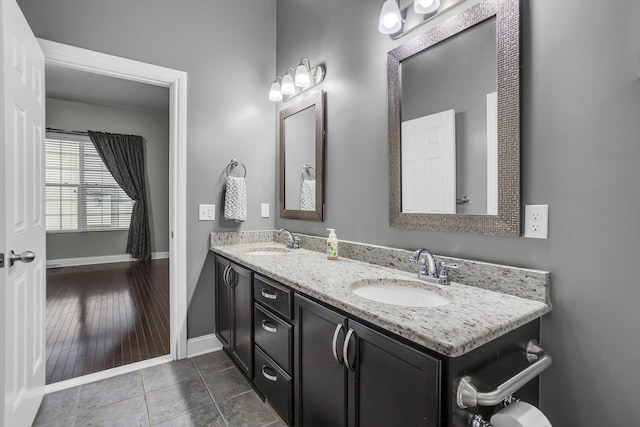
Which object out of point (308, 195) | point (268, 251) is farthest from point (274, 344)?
point (308, 195)

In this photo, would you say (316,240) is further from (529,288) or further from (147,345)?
(147,345)

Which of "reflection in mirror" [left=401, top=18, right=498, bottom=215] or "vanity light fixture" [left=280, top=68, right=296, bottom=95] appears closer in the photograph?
"reflection in mirror" [left=401, top=18, right=498, bottom=215]

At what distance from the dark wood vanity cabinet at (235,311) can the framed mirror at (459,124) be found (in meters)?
0.94

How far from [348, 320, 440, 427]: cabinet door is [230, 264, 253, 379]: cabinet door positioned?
0.89 metres

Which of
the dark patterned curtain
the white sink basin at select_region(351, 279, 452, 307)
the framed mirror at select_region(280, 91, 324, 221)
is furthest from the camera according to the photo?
the dark patterned curtain

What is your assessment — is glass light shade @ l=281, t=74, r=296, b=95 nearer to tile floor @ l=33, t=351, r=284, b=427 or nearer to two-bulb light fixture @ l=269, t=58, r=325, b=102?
two-bulb light fixture @ l=269, t=58, r=325, b=102

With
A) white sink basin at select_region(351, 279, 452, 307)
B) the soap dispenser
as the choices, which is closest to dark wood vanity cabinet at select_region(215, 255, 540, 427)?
white sink basin at select_region(351, 279, 452, 307)

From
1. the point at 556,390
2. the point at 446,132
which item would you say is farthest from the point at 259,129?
the point at 556,390

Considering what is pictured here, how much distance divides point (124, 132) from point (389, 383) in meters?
6.29

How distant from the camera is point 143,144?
5.82 metres

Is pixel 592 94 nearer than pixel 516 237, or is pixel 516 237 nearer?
pixel 592 94

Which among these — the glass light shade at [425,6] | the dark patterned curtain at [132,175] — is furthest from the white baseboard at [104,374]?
the dark patterned curtain at [132,175]

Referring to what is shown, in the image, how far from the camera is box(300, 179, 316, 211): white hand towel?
2.26 m

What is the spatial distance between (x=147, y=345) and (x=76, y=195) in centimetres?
422
